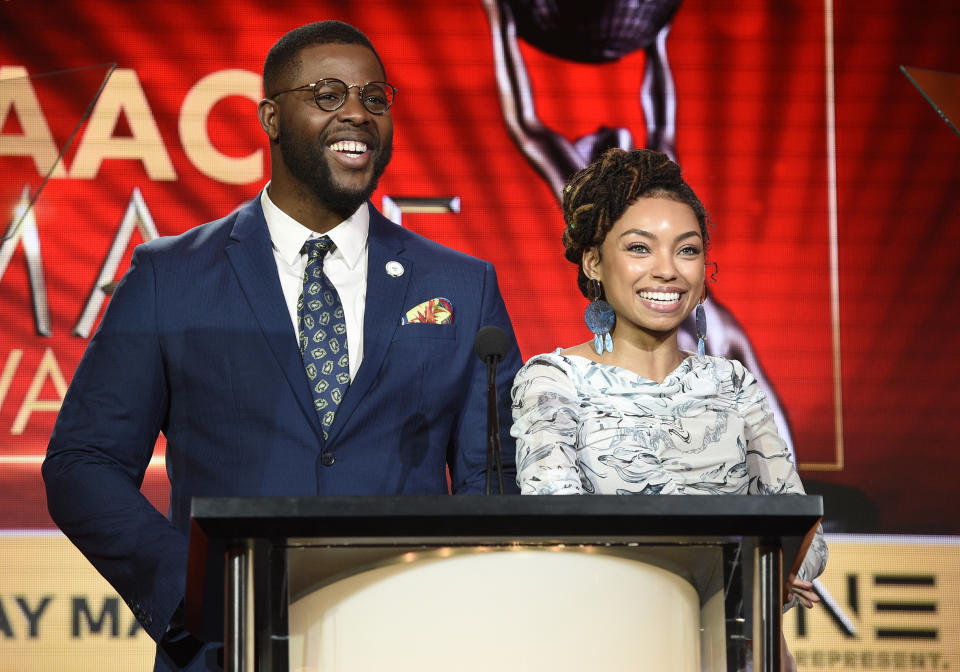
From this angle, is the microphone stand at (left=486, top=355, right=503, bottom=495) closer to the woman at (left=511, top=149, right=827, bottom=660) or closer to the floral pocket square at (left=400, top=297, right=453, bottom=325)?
the woman at (left=511, top=149, right=827, bottom=660)

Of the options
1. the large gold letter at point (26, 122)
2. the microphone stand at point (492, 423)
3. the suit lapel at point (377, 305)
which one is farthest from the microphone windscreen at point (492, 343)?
the large gold letter at point (26, 122)

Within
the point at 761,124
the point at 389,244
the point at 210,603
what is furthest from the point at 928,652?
the point at 210,603

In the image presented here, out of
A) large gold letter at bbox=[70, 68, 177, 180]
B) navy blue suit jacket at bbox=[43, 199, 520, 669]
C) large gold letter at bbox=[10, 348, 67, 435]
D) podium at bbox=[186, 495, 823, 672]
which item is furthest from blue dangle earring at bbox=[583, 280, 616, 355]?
large gold letter at bbox=[10, 348, 67, 435]

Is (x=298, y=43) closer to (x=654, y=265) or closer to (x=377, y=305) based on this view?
(x=377, y=305)

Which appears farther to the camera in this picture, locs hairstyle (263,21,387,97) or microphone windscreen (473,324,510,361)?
locs hairstyle (263,21,387,97)

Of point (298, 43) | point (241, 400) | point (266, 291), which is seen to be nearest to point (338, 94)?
point (298, 43)

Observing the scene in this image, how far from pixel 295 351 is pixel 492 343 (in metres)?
0.51

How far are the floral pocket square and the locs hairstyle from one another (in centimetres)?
44

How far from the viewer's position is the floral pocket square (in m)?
2.29

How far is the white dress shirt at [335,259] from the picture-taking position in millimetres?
2305

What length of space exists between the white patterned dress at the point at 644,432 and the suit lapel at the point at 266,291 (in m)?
0.38

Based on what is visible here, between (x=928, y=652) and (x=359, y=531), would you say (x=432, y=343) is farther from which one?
(x=928, y=652)

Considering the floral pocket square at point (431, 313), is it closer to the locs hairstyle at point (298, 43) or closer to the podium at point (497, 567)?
the locs hairstyle at point (298, 43)

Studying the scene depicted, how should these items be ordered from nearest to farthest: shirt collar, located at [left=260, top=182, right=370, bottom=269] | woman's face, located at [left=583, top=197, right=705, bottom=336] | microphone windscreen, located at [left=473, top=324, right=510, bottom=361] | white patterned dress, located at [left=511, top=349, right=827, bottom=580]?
microphone windscreen, located at [left=473, top=324, right=510, bottom=361]
white patterned dress, located at [left=511, top=349, right=827, bottom=580]
woman's face, located at [left=583, top=197, right=705, bottom=336]
shirt collar, located at [left=260, top=182, right=370, bottom=269]
